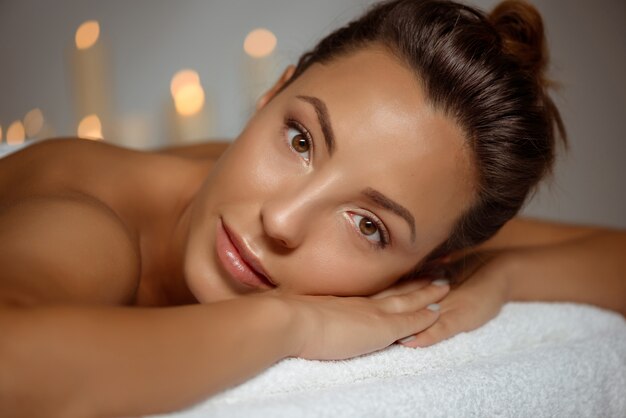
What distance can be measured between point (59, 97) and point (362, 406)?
7.97 ft

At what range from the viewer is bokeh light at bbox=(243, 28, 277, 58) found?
2766mm

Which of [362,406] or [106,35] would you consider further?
[106,35]

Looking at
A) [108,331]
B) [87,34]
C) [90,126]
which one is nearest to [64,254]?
[108,331]

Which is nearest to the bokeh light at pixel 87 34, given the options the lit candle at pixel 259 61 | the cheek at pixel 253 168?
the lit candle at pixel 259 61

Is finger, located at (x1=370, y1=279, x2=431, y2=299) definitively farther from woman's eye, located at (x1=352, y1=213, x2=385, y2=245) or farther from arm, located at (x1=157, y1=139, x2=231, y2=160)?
arm, located at (x1=157, y1=139, x2=231, y2=160)

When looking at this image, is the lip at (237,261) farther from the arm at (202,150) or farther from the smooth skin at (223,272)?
the arm at (202,150)

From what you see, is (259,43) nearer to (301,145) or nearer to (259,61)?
(259,61)

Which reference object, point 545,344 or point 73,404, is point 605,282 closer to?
point 545,344

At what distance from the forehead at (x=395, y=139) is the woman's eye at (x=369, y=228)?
0.06 meters

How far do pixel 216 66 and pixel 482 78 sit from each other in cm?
191

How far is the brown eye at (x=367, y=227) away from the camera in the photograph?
1.14 meters

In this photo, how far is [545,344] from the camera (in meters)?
1.21

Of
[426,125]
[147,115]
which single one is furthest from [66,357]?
[147,115]

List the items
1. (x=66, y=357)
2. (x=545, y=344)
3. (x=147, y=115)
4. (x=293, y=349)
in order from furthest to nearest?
1. (x=147, y=115)
2. (x=545, y=344)
3. (x=293, y=349)
4. (x=66, y=357)
